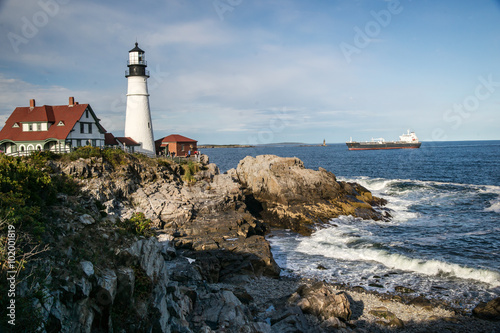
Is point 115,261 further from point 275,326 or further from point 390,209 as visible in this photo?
point 390,209

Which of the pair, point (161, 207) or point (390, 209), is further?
point (390, 209)

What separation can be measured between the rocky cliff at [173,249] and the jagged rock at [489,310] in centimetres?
615

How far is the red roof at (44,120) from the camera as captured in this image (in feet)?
100

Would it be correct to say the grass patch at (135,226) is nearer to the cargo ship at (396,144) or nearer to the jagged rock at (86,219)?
the jagged rock at (86,219)

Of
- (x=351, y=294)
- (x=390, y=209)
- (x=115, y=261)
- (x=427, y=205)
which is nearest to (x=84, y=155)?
(x=115, y=261)

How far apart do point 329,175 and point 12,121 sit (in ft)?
108

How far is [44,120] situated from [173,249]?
21.4 metres

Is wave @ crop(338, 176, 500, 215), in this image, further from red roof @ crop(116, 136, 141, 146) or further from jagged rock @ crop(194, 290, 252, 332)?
red roof @ crop(116, 136, 141, 146)

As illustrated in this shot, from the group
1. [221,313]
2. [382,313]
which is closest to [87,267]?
[221,313]

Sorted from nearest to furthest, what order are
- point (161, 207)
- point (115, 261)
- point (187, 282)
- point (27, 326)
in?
point (27, 326) → point (115, 261) → point (187, 282) → point (161, 207)

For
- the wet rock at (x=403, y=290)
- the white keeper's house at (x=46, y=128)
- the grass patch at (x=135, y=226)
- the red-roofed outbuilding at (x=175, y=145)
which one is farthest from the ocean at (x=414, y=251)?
the white keeper's house at (x=46, y=128)

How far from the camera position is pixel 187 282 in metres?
14.3

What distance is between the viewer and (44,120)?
102 ft

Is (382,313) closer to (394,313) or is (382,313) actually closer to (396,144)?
(394,313)
